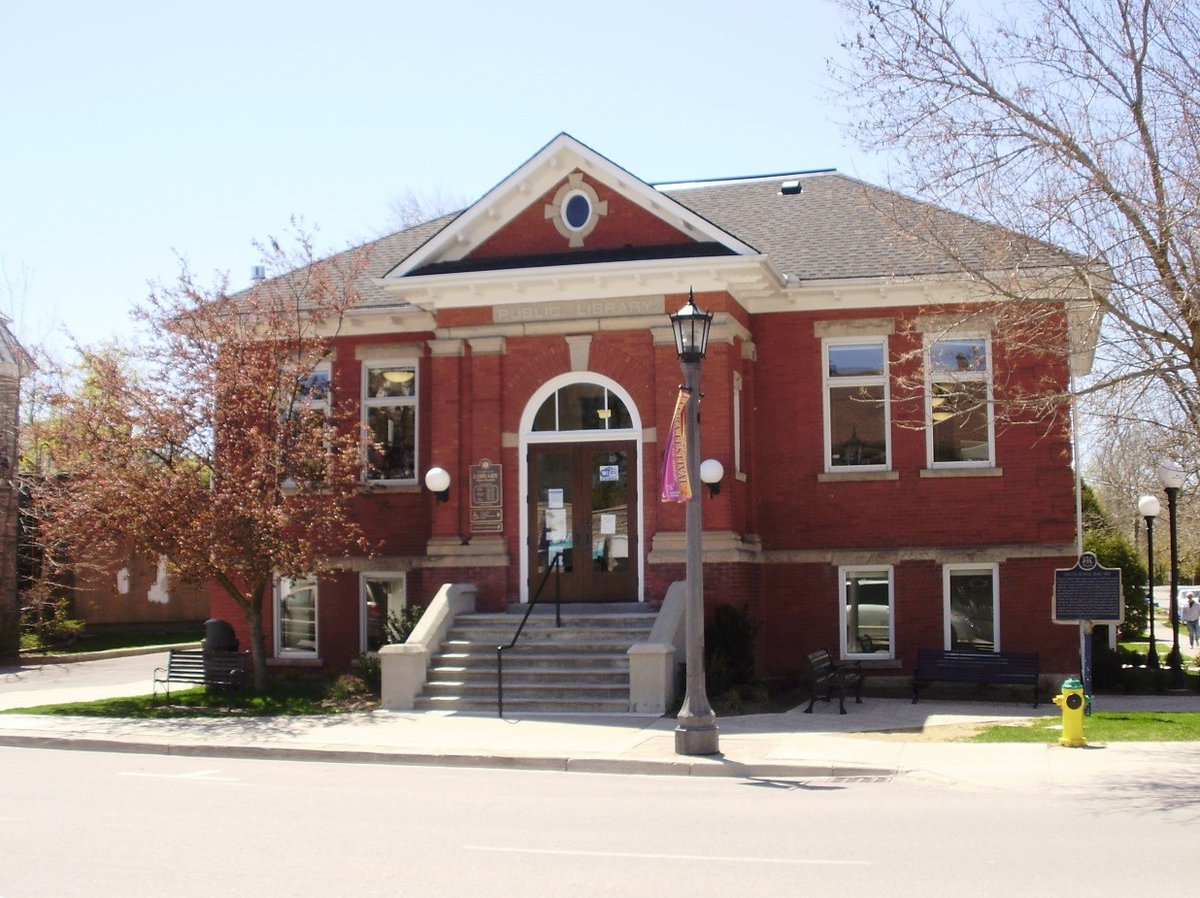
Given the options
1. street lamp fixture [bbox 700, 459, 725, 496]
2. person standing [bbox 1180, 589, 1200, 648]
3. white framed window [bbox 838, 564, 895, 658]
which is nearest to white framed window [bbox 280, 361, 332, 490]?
street lamp fixture [bbox 700, 459, 725, 496]

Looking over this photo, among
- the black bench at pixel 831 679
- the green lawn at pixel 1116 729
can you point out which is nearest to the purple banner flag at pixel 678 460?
the black bench at pixel 831 679

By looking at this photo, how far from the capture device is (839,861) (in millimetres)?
8352

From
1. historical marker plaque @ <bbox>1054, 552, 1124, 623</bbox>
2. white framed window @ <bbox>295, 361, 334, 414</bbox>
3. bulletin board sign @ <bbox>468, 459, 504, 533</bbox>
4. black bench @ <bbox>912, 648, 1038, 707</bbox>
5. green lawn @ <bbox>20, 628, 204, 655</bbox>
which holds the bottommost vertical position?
green lawn @ <bbox>20, 628, 204, 655</bbox>

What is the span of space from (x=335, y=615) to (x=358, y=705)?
427 centimetres

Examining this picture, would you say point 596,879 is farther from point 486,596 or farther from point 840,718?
point 486,596

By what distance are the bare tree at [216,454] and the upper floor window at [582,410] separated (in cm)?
301

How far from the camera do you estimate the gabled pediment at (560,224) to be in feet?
65.2

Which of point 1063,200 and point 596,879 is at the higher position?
point 1063,200

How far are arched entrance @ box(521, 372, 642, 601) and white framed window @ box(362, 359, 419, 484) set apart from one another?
3.08 meters

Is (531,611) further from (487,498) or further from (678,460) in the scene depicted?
(678,460)

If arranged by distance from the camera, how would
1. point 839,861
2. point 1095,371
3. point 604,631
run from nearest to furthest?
point 839,861
point 1095,371
point 604,631

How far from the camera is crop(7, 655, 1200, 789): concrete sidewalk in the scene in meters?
12.9

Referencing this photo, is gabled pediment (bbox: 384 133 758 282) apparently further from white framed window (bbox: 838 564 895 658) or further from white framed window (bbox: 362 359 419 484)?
white framed window (bbox: 838 564 895 658)

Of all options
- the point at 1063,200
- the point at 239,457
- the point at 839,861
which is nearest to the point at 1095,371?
the point at 1063,200
